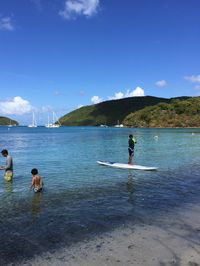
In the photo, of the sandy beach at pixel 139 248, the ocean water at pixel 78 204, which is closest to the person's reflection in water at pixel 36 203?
the ocean water at pixel 78 204

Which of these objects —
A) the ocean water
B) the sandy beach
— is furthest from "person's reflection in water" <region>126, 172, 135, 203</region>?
the sandy beach

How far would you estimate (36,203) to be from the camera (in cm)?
1745

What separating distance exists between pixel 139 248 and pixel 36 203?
7.71 metres

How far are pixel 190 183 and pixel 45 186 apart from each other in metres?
9.92

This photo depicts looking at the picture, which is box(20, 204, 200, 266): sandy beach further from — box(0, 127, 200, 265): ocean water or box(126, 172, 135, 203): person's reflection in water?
box(126, 172, 135, 203): person's reflection in water

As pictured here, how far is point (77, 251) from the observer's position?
11.1 meters

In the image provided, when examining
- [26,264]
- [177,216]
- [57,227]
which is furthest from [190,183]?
[26,264]

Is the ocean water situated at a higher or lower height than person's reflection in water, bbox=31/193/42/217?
lower

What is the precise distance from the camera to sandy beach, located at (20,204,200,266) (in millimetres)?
10227

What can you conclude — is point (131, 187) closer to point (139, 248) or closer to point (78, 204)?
point (78, 204)

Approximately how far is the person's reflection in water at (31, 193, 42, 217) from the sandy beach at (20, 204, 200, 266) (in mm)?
4451

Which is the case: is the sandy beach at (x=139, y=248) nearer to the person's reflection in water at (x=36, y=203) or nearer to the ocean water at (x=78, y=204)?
the ocean water at (x=78, y=204)

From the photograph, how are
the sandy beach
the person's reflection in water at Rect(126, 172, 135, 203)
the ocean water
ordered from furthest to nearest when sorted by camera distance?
the person's reflection in water at Rect(126, 172, 135, 203) → the ocean water → the sandy beach

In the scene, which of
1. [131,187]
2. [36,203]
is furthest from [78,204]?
[131,187]
